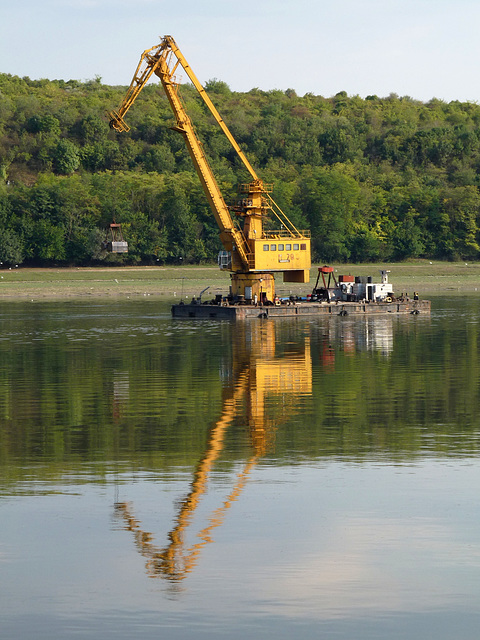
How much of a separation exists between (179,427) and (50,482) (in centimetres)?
793

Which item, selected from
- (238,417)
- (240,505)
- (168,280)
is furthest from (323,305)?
(240,505)

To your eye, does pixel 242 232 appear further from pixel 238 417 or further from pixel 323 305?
pixel 238 417

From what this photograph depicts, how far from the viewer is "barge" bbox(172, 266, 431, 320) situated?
95.2 metres

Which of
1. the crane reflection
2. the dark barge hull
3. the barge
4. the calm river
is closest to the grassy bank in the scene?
the barge

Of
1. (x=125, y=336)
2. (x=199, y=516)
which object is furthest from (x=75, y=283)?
(x=199, y=516)

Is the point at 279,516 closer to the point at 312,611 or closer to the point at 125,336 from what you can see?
the point at 312,611

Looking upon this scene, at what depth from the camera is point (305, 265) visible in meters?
103

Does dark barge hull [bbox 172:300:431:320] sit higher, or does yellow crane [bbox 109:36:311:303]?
yellow crane [bbox 109:36:311:303]

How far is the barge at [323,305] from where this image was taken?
95.2m

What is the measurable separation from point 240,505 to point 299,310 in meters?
75.1

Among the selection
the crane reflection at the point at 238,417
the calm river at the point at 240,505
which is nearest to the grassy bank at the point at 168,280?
the crane reflection at the point at 238,417

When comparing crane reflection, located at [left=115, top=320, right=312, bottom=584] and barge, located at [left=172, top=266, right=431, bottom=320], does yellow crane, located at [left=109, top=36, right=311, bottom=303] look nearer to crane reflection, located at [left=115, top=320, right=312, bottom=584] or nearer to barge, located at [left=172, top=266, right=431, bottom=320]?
barge, located at [left=172, top=266, right=431, bottom=320]

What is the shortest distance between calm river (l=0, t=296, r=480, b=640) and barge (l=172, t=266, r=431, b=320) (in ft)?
156

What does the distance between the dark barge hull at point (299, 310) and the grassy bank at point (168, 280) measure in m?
33.6
